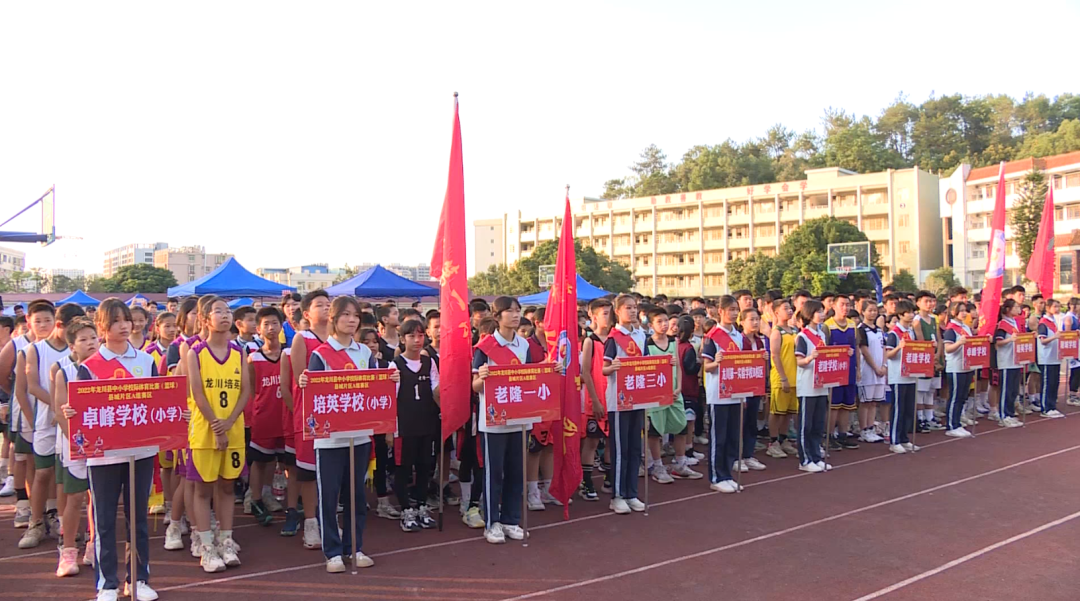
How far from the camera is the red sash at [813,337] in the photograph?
907 centimetres

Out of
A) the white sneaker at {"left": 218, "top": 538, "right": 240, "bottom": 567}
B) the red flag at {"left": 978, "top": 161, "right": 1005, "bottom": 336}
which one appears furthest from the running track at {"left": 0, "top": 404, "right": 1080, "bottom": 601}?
the red flag at {"left": 978, "top": 161, "right": 1005, "bottom": 336}

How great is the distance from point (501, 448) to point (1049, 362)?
11.4 metres

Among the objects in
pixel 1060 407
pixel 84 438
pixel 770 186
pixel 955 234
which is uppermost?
pixel 770 186

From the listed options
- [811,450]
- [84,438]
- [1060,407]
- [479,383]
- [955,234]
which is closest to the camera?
[84,438]

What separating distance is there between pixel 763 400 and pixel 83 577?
8695 millimetres

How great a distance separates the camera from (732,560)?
236 inches

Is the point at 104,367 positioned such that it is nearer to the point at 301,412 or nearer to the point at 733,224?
the point at 301,412

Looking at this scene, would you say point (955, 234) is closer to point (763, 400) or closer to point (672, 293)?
point (672, 293)

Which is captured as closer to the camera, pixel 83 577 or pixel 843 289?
pixel 83 577

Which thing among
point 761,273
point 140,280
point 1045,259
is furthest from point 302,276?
point 1045,259

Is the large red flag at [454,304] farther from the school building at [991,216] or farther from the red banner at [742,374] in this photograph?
the school building at [991,216]

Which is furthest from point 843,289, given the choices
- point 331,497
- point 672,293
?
point 331,497

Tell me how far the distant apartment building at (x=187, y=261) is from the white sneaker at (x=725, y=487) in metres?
134

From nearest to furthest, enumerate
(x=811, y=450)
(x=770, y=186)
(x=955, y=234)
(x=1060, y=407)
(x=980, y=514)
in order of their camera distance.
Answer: (x=980, y=514) < (x=811, y=450) < (x=1060, y=407) < (x=955, y=234) < (x=770, y=186)
